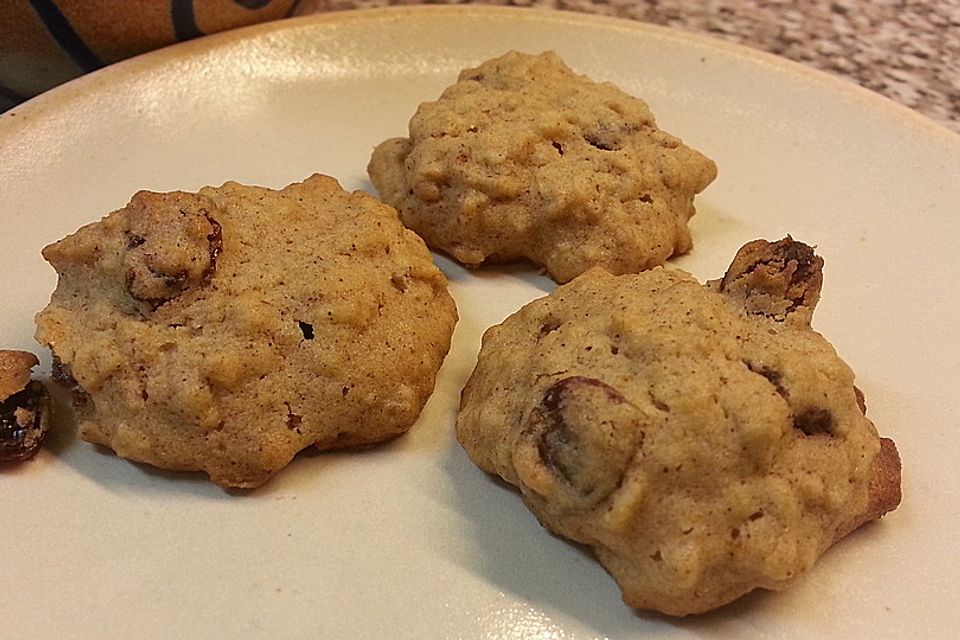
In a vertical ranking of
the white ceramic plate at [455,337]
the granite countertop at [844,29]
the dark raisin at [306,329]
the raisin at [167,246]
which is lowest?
the granite countertop at [844,29]

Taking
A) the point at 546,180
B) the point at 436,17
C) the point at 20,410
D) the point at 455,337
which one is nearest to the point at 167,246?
the point at 20,410

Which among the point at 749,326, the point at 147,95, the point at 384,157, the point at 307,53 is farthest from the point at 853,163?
the point at 147,95

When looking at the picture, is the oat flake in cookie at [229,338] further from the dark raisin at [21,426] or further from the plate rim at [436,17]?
the plate rim at [436,17]

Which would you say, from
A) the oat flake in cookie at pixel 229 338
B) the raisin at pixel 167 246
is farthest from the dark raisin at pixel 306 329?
the raisin at pixel 167 246

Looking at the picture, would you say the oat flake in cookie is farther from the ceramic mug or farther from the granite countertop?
the granite countertop

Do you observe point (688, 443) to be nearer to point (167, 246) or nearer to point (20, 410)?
point (167, 246)

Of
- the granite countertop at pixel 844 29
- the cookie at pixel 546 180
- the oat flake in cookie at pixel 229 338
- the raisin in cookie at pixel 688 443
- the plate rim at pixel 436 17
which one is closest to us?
the raisin in cookie at pixel 688 443
